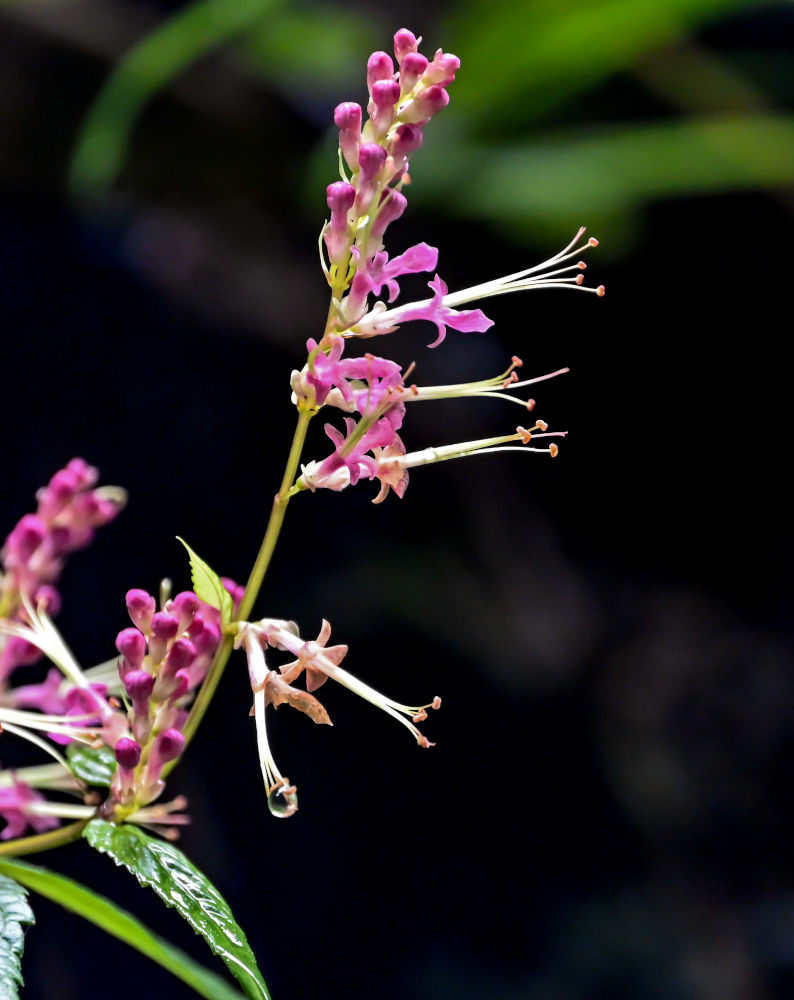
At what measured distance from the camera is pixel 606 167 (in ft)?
3.80

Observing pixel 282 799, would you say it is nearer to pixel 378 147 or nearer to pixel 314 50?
pixel 378 147

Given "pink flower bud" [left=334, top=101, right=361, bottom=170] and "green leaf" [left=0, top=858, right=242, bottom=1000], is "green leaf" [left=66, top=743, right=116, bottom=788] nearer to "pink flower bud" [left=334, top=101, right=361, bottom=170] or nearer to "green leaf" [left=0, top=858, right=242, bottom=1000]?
"green leaf" [left=0, top=858, right=242, bottom=1000]

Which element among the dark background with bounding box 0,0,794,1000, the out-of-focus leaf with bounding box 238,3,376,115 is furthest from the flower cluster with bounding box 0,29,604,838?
the out-of-focus leaf with bounding box 238,3,376,115

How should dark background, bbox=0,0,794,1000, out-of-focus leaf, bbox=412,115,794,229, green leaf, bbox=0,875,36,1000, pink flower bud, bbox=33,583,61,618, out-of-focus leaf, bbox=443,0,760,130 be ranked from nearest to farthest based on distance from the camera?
green leaf, bbox=0,875,36,1000 < pink flower bud, bbox=33,583,61,618 < out-of-focus leaf, bbox=443,0,760,130 < out-of-focus leaf, bbox=412,115,794,229 < dark background, bbox=0,0,794,1000

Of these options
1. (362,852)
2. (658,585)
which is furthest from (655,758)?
(362,852)

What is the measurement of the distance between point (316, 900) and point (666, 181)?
3.32 ft

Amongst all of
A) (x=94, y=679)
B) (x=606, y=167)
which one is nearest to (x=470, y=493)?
(x=606, y=167)

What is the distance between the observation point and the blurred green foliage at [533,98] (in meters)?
1.01

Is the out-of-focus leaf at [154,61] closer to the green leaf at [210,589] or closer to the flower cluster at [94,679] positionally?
the flower cluster at [94,679]

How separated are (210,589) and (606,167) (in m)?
0.96

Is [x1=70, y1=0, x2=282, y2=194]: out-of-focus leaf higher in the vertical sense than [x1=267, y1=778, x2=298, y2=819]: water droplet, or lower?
higher

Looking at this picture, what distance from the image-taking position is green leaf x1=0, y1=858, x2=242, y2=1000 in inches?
13.0

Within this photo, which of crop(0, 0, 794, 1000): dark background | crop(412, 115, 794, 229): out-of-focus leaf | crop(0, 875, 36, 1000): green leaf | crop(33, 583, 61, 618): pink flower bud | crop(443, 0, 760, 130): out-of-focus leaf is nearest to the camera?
crop(0, 875, 36, 1000): green leaf

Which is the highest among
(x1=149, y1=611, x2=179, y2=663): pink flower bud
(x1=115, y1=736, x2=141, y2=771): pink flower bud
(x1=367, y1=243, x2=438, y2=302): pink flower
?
(x1=367, y1=243, x2=438, y2=302): pink flower
